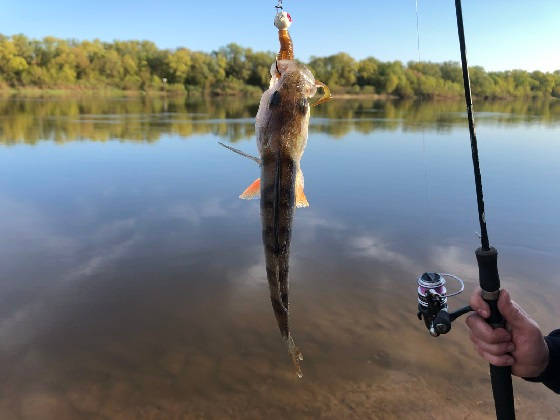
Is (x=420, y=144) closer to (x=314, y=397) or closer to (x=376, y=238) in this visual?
(x=376, y=238)

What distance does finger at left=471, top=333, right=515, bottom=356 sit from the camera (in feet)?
6.42

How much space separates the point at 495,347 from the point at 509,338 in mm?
82

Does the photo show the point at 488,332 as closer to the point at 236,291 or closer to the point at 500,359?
the point at 500,359

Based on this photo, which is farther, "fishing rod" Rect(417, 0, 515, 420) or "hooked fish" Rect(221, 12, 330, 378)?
"fishing rod" Rect(417, 0, 515, 420)

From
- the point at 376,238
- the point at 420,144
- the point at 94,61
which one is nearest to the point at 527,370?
the point at 376,238

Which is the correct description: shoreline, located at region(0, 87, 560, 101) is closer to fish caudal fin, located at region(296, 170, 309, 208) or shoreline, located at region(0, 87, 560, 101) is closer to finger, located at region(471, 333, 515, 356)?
finger, located at region(471, 333, 515, 356)

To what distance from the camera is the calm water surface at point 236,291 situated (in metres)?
4.50

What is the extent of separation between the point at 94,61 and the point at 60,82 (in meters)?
12.4

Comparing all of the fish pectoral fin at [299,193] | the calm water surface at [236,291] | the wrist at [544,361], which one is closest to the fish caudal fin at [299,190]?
the fish pectoral fin at [299,193]

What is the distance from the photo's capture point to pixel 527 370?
205 cm

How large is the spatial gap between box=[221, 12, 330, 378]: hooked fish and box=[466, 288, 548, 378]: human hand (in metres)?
1.10

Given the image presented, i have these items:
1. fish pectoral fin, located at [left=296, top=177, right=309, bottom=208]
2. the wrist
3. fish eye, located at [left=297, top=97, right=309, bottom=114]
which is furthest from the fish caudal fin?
the wrist

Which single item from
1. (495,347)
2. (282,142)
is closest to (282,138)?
(282,142)

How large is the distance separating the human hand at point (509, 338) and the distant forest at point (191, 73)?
7061cm
